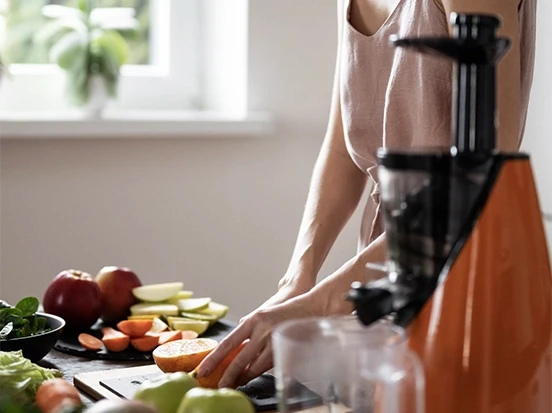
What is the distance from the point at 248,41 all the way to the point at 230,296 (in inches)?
30.1

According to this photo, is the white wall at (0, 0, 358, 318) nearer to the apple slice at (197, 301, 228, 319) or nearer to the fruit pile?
the fruit pile

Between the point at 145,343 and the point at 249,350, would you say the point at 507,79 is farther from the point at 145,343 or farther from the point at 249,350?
the point at 145,343

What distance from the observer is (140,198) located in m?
2.63

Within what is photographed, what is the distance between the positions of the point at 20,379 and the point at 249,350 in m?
0.27

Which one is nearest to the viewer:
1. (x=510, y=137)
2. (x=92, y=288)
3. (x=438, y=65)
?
(x=510, y=137)

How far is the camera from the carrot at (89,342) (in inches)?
53.7

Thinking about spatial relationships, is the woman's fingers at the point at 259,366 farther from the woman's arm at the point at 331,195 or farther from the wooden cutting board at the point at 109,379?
the woman's arm at the point at 331,195

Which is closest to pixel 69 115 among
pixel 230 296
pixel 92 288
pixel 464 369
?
pixel 230 296

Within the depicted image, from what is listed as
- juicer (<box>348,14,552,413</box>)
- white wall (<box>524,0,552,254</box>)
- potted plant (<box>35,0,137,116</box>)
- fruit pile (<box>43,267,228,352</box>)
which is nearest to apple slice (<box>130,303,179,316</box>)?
fruit pile (<box>43,267,228,352</box>)

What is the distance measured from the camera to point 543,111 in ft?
8.82

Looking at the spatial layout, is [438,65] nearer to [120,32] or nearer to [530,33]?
[530,33]

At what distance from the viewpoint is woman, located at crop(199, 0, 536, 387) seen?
3.67ft

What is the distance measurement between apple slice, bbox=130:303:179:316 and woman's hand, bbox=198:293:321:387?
0.40 meters

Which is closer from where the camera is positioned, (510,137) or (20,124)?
(510,137)
